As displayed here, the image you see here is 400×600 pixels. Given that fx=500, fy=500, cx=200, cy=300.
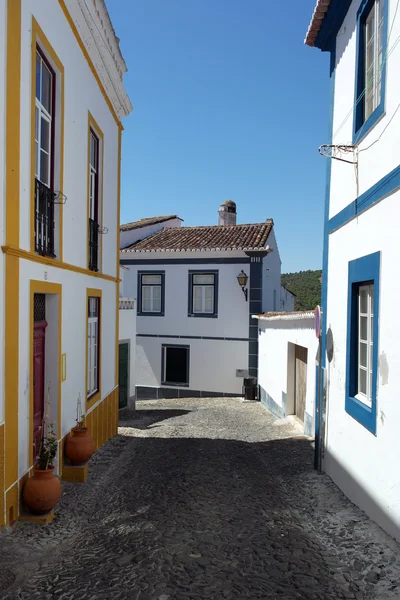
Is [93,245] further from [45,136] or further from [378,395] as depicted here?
[378,395]

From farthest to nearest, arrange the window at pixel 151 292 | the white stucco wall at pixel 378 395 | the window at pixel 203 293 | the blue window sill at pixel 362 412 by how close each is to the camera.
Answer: the window at pixel 151 292 < the window at pixel 203 293 < the blue window sill at pixel 362 412 < the white stucco wall at pixel 378 395

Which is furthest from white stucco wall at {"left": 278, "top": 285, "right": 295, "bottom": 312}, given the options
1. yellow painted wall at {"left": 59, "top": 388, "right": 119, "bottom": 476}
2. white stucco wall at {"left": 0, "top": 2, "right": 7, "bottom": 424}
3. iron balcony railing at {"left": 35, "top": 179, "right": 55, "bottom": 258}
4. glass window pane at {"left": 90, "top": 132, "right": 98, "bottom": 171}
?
white stucco wall at {"left": 0, "top": 2, "right": 7, "bottom": 424}

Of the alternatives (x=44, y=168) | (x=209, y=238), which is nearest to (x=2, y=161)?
(x=44, y=168)

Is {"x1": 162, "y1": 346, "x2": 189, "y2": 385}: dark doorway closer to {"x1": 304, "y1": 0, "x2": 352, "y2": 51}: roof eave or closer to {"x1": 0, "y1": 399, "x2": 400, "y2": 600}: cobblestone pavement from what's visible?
{"x1": 0, "y1": 399, "x2": 400, "y2": 600}: cobblestone pavement

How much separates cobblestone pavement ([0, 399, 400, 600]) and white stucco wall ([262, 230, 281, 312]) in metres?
9.94

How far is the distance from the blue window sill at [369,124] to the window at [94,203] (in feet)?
13.6

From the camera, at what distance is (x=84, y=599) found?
3359 millimetres

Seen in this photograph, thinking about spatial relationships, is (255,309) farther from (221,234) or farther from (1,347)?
(1,347)

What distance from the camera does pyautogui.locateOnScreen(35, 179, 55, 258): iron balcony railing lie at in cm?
541

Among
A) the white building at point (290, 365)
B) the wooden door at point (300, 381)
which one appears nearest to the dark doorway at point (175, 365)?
the white building at point (290, 365)

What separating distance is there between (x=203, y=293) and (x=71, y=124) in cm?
1055

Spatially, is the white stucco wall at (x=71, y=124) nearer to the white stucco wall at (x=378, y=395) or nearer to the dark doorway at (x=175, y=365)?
the white stucco wall at (x=378, y=395)

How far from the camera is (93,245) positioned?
7.94 metres

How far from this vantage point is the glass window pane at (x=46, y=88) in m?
5.73
